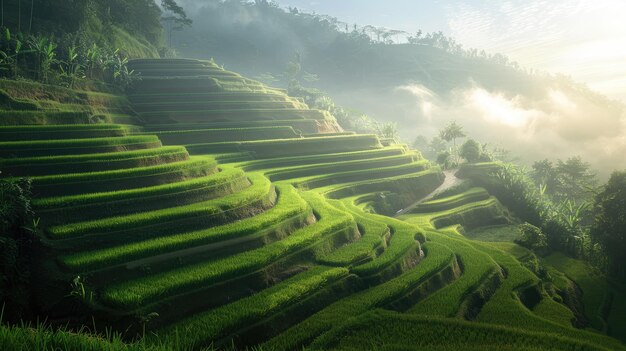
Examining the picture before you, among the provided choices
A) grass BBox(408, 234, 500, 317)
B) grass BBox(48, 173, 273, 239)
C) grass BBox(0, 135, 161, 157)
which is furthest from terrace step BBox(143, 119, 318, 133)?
grass BBox(408, 234, 500, 317)

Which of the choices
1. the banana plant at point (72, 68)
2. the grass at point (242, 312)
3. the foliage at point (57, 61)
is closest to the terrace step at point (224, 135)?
the banana plant at point (72, 68)

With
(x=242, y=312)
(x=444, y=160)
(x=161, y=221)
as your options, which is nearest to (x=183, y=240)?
(x=161, y=221)

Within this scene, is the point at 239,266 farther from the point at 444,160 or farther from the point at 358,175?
the point at 444,160

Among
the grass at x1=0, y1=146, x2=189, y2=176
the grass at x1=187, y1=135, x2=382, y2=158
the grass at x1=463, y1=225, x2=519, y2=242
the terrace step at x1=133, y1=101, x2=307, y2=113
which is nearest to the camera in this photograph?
the grass at x1=0, y1=146, x2=189, y2=176

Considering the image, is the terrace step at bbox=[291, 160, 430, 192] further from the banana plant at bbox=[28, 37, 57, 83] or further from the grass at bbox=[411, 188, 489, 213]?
the banana plant at bbox=[28, 37, 57, 83]

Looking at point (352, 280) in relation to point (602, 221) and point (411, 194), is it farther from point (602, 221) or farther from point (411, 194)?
point (411, 194)

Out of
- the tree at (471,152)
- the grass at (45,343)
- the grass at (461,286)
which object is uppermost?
the tree at (471,152)

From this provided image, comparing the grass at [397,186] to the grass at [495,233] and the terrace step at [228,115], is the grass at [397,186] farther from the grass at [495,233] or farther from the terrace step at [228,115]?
the terrace step at [228,115]
